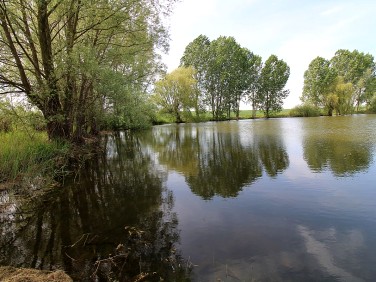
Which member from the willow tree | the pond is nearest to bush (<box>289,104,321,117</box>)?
the willow tree

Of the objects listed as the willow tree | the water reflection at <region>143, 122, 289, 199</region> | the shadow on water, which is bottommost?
the shadow on water

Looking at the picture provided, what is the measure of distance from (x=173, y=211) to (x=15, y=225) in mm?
4306

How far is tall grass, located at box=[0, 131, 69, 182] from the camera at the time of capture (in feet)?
35.0

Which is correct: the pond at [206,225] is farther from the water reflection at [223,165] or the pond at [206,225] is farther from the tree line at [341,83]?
the tree line at [341,83]

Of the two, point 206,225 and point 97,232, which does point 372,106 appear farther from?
point 97,232

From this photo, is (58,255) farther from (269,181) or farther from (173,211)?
(269,181)

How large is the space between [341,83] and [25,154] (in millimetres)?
70087

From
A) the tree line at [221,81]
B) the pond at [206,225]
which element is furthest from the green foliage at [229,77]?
the pond at [206,225]

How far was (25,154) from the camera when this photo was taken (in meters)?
11.8

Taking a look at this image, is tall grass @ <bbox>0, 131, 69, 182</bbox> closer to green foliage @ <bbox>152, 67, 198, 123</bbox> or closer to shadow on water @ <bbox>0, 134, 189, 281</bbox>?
shadow on water @ <bbox>0, 134, 189, 281</bbox>

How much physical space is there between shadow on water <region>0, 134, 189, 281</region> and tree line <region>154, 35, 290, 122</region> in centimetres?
4719

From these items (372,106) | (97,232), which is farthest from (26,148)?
(372,106)

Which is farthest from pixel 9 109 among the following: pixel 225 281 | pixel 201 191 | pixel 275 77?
pixel 275 77

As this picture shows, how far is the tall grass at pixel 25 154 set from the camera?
35.0 ft
